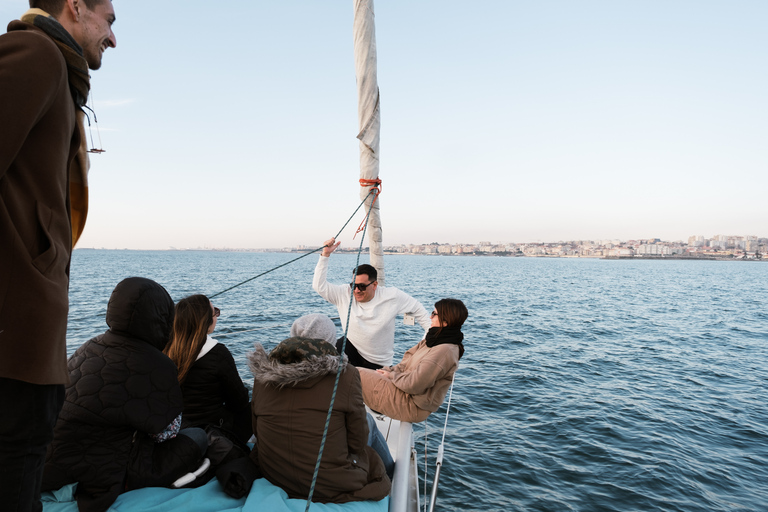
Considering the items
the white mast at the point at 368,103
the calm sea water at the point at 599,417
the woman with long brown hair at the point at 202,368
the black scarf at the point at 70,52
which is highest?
the white mast at the point at 368,103

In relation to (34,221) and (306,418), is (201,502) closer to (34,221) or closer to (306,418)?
(306,418)

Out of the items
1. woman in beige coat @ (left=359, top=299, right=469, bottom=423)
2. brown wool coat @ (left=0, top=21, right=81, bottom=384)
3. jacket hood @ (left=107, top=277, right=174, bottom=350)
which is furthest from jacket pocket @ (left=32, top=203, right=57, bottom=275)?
woman in beige coat @ (left=359, top=299, right=469, bottom=423)

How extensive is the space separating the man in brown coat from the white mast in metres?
2.97

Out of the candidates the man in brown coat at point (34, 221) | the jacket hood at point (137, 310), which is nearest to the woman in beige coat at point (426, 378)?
the jacket hood at point (137, 310)

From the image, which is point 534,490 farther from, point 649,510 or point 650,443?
point 650,443

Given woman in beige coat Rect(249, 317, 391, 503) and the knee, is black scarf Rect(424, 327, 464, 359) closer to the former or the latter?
woman in beige coat Rect(249, 317, 391, 503)

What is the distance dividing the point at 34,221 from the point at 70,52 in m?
0.49

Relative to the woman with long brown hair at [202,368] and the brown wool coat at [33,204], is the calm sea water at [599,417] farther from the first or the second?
the brown wool coat at [33,204]

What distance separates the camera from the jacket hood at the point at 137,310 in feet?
6.81

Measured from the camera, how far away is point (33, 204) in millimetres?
1108

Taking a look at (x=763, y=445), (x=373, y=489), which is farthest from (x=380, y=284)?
(x=763, y=445)

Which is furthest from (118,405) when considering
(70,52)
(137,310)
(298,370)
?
(70,52)

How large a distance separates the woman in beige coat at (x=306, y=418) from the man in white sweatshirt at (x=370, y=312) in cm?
245

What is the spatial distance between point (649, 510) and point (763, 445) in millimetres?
3918
